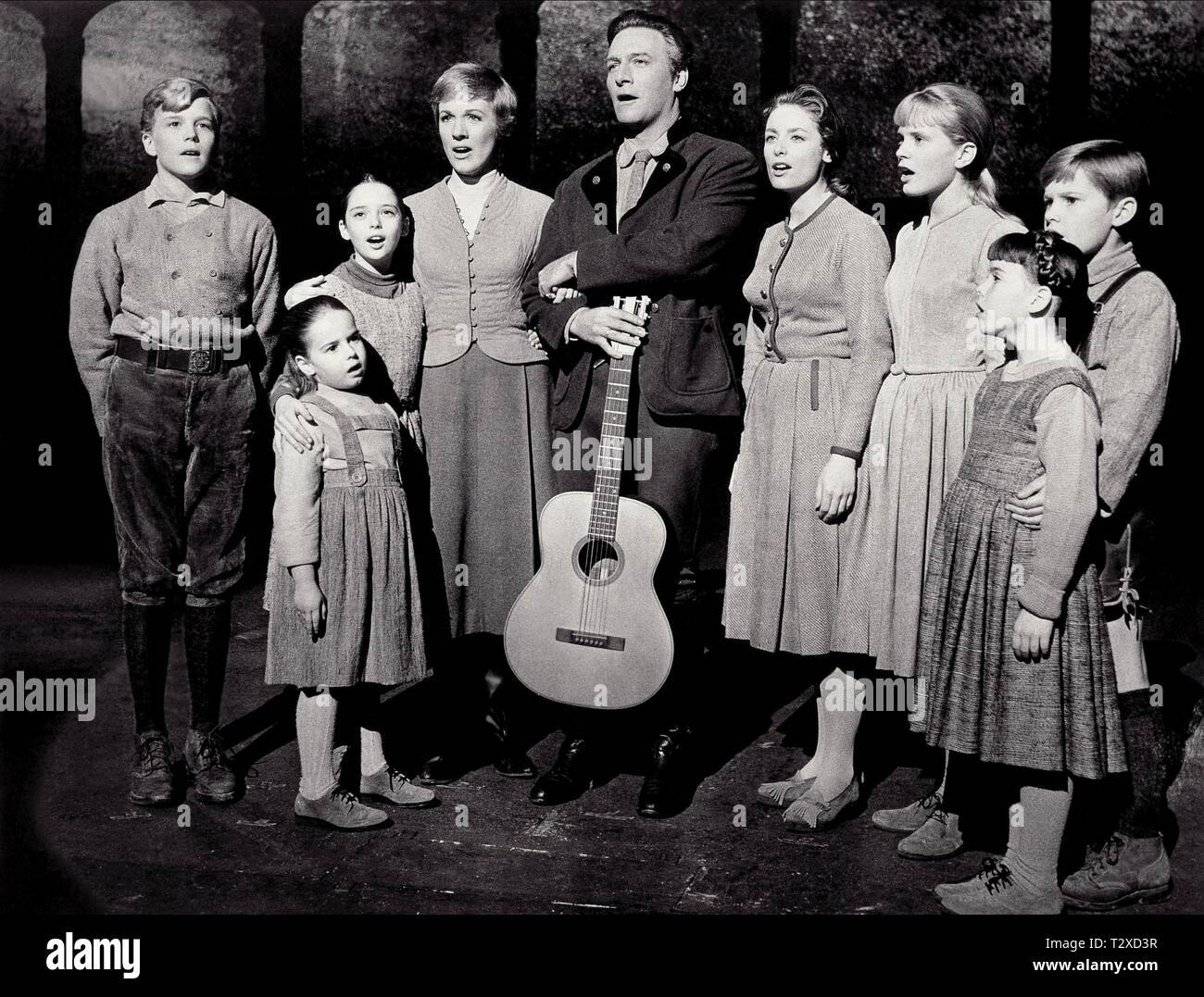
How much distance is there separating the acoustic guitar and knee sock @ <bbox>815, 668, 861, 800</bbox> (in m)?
Result: 0.54

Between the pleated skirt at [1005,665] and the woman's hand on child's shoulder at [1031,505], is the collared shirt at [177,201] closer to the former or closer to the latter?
the pleated skirt at [1005,665]

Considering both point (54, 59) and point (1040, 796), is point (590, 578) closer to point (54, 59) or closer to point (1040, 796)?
point (1040, 796)

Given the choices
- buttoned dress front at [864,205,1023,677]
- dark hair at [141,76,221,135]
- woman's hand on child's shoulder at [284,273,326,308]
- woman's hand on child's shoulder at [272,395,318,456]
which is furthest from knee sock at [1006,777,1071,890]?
dark hair at [141,76,221,135]

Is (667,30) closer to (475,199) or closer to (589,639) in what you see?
(475,199)

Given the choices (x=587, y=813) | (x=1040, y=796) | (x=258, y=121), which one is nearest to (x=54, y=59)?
(x=258, y=121)

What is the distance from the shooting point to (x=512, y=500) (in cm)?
456

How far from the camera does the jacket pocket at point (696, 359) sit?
4.22 metres

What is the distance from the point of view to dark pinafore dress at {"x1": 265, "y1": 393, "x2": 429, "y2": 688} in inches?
160

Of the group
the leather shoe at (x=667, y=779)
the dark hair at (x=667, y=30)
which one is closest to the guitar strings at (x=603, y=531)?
the leather shoe at (x=667, y=779)

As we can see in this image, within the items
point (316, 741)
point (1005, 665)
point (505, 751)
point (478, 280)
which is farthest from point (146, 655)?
point (1005, 665)

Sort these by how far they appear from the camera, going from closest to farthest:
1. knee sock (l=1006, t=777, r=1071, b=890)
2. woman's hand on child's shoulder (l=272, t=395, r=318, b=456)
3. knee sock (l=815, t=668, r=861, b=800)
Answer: knee sock (l=1006, t=777, r=1071, b=890), woman's hand on child's shoulder (l=272, t=395, r=318, b=456), knee sock (l=815, t=668, r=861, b=800)

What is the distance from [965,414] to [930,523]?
336 mm

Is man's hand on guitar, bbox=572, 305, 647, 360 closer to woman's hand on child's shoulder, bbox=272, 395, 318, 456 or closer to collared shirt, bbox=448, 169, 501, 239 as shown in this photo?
collared shirt, bbox=448, 169, 501, 239
